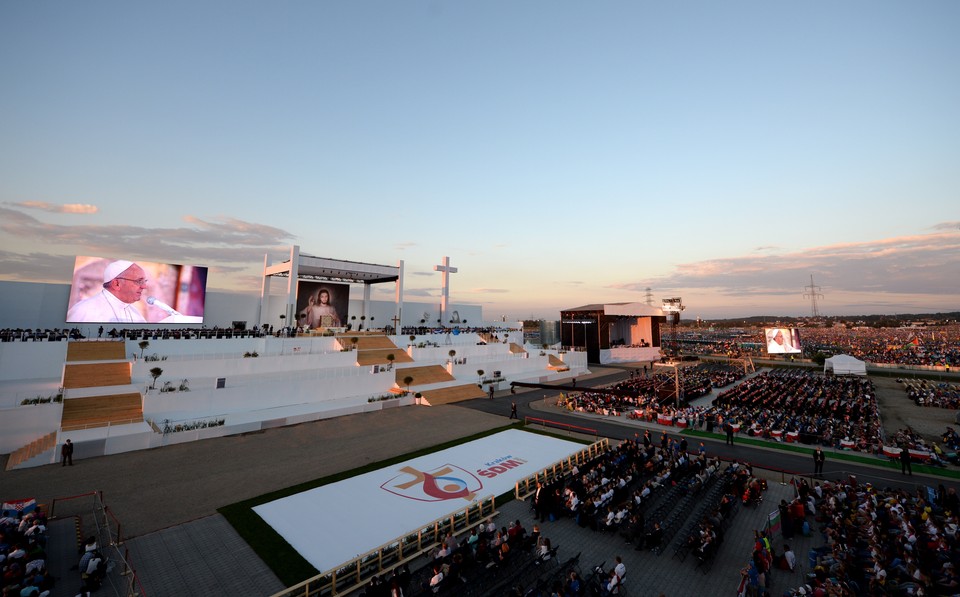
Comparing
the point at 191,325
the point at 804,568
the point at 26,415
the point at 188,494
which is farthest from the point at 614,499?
the point at 191,325

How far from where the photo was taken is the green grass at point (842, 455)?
672 inches

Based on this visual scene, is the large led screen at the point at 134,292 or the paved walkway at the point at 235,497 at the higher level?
the large led screen at the point at 134,292

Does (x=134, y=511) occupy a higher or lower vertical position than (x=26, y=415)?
lower

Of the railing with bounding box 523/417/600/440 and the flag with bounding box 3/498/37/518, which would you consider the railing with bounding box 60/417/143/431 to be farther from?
the railing with bounding box 523/417/600/440

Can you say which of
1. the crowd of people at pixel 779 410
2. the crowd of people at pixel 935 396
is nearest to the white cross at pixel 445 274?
the crowd of people at pixel 779 410

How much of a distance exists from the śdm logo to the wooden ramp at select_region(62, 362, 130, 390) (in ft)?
70.6

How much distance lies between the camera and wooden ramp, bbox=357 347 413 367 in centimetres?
3620

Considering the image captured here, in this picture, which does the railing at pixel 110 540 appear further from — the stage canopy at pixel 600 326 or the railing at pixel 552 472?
the stage canopy at pixel 600 326

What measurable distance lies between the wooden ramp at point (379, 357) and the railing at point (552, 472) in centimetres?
2255

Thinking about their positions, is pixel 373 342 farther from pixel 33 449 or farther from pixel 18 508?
pixel 18 508

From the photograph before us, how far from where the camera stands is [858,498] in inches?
504

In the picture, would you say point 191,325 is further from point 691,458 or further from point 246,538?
point 691,458

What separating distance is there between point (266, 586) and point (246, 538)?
2.86 metres

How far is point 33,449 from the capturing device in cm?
1778
